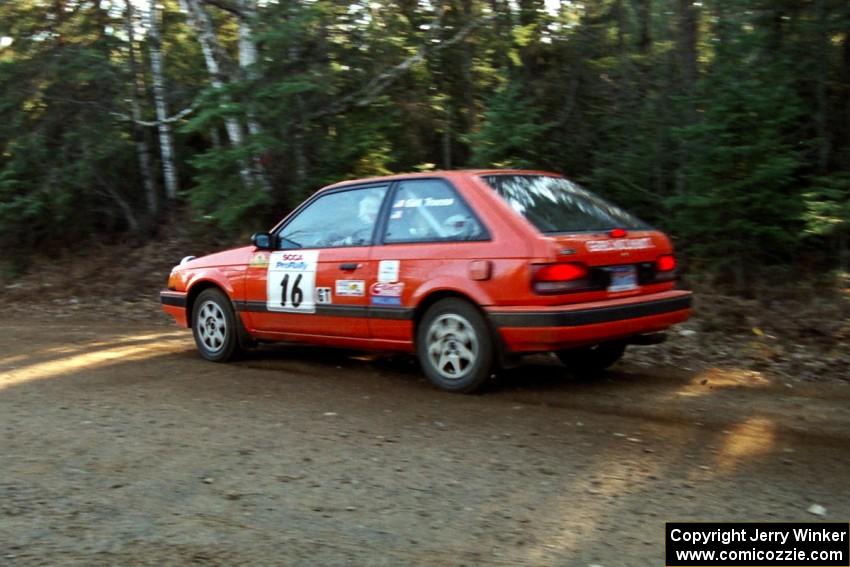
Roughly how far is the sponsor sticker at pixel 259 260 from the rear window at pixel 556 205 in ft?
7.46

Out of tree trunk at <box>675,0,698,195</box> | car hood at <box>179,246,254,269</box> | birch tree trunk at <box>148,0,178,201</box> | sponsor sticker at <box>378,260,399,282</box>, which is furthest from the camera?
birch tree trunk at <box>148,0,178,201</box>

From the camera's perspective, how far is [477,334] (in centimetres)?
608

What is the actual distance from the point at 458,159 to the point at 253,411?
8.66 meters

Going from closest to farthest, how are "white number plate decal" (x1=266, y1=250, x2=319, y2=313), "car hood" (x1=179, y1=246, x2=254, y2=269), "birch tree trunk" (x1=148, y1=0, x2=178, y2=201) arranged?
"white number plate decal" (x1=266, y1=250, x2=319, y2=313), "car hood" (x1=179, y1=246, x2=254, y2=269), "birch tree trunk" (x1=148, y1=0, x2=178, y2=201)

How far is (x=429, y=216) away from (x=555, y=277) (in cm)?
122

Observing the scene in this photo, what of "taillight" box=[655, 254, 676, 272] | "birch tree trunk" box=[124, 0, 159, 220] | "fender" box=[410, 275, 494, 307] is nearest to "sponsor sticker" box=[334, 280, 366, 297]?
"fender" box=[410, 275, 494, 307]

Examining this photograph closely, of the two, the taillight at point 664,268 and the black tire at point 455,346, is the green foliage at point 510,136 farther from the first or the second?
the black tire at point 455,346

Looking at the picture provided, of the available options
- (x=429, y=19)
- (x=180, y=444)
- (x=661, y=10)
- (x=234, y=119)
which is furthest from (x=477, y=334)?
(x=661, y=10)

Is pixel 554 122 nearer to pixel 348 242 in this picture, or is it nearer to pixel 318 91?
pixel 318 91

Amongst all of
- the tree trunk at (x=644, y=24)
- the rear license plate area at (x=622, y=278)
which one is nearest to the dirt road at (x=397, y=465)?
the rear license plate area at (x=622, y=278)

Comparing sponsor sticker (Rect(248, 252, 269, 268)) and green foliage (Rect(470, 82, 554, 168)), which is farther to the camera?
green foliage (Rect(470, 82, 554, 168))

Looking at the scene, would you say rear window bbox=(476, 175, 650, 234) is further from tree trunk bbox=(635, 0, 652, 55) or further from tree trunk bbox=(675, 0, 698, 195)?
tree trunk bbox=(635, 0, 652, 55)

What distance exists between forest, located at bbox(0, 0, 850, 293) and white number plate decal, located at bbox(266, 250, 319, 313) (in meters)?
4.52

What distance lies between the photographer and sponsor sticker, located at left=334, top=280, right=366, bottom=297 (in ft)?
22.3
